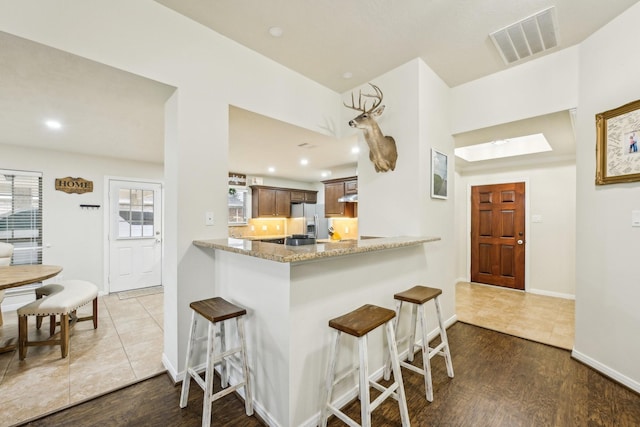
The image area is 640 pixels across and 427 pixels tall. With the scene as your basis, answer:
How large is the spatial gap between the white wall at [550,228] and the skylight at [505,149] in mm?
354

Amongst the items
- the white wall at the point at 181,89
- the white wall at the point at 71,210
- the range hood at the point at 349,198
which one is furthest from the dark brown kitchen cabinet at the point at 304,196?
the white wall at the point at 181,89

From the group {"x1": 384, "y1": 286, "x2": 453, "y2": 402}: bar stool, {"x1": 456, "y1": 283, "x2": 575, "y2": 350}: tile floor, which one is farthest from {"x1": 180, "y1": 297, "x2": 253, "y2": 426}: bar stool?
{"x1": 456, "y1": 283, "x2": 575, "y2": 350}: tile floor

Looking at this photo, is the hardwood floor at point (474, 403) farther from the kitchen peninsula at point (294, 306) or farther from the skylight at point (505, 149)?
the skylight at point (505, 149)

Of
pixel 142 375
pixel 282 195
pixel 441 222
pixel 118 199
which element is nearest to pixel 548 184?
pixel 441 222

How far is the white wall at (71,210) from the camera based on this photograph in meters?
4.08

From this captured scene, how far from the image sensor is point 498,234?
16.5 feet

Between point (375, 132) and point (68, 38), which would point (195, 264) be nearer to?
point (68, 38)

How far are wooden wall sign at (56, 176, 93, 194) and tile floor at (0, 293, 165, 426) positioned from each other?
1904 millimetres

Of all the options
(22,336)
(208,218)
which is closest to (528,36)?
(208,218)

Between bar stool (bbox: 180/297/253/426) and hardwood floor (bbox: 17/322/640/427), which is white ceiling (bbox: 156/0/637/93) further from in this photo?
hardwood floor (bbox: 17/322/640/427)

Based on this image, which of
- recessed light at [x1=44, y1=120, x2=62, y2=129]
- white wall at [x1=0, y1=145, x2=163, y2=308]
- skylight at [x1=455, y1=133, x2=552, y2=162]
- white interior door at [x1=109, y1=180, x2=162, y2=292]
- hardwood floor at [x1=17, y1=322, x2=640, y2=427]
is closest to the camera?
hardwood floor at [x1=17, y1=322, x2=640, y2=427]

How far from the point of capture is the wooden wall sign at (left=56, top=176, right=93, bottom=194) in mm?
4254

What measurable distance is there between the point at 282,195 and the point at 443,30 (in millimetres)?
5079

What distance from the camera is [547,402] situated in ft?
6.30
